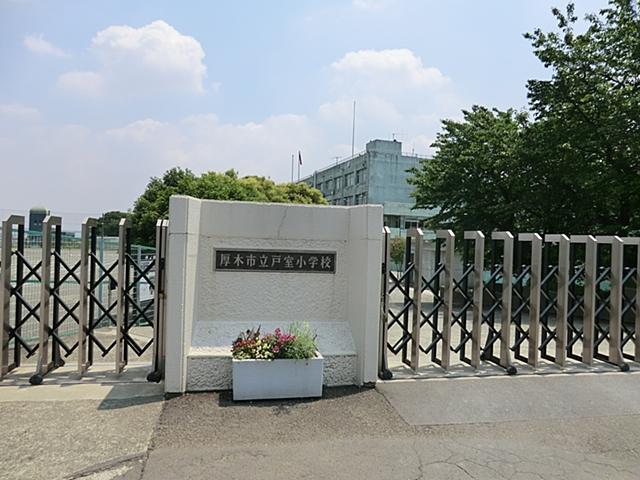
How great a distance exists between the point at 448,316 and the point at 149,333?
6.13m

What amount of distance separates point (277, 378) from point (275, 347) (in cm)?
32

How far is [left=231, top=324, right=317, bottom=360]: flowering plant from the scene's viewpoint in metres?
5.22

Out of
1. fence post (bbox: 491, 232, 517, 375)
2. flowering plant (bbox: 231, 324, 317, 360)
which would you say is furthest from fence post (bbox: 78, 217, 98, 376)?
fence post (bbox: 491, 232, 517, 375)

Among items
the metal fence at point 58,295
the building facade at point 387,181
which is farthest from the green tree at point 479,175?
the building facade at point 387,181

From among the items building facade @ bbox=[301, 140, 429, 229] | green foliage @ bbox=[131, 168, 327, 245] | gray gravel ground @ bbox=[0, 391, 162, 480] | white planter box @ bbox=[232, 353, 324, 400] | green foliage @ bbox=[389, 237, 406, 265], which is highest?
building facade @ bbox=[301, 140, 429, 229]

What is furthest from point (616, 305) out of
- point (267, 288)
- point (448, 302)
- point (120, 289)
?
point (120, 289)

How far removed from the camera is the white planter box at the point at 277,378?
5.09 meters

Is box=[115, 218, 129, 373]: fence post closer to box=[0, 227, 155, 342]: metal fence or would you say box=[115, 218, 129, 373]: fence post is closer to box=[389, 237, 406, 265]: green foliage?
box=[0, 227, 155, 342]: metal fence

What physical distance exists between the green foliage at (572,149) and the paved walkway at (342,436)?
10.0 meters

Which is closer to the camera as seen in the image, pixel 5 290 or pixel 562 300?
pixel 5 290

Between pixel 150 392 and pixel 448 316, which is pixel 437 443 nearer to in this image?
pixel 448 316

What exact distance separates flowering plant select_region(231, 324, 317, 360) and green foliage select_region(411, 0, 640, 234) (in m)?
11.2

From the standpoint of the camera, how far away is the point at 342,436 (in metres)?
4.30

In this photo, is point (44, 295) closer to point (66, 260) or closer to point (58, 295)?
point (58, 295)
